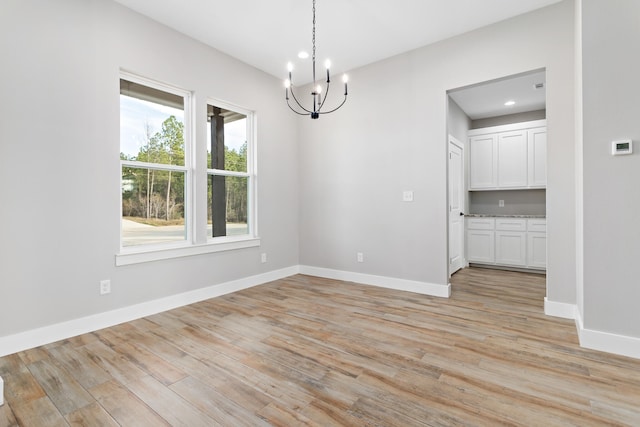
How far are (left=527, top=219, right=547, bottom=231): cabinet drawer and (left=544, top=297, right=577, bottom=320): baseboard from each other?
2.34 m

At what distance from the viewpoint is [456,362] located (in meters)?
2.16

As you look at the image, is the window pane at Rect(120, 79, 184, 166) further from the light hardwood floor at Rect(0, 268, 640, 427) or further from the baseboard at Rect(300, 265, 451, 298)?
the baseboard at Rect(300, 265, 451, 298)

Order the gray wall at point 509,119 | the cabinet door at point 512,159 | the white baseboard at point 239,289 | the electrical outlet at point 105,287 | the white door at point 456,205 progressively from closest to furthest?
the white baseboard at point 239,289 < the electrical outlet at point 105,287 < the white door at point 456,205 < the cabinet door at point 512,159 < the gray wall at point 509,119

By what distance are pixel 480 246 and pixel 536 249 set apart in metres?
0.83

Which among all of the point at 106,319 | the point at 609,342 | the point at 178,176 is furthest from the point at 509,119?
the point at 106,319

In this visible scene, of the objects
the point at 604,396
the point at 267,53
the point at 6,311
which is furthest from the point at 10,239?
the point at 604,396

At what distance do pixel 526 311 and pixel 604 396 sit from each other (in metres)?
1.52

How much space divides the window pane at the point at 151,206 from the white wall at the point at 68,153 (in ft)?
0.64

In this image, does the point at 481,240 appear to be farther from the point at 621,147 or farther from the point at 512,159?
the point at 621,147

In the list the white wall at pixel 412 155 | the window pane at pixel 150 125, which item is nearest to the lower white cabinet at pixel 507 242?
the white wall at pixel 412 155

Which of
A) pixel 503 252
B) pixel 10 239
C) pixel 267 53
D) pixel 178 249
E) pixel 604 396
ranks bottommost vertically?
pixel 604 396

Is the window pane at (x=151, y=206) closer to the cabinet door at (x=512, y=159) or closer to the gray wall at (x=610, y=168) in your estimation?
the gray wall at (x=610, y=168)

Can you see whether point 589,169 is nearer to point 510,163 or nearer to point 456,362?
point 456,362

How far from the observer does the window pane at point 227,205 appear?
3.93 metres
